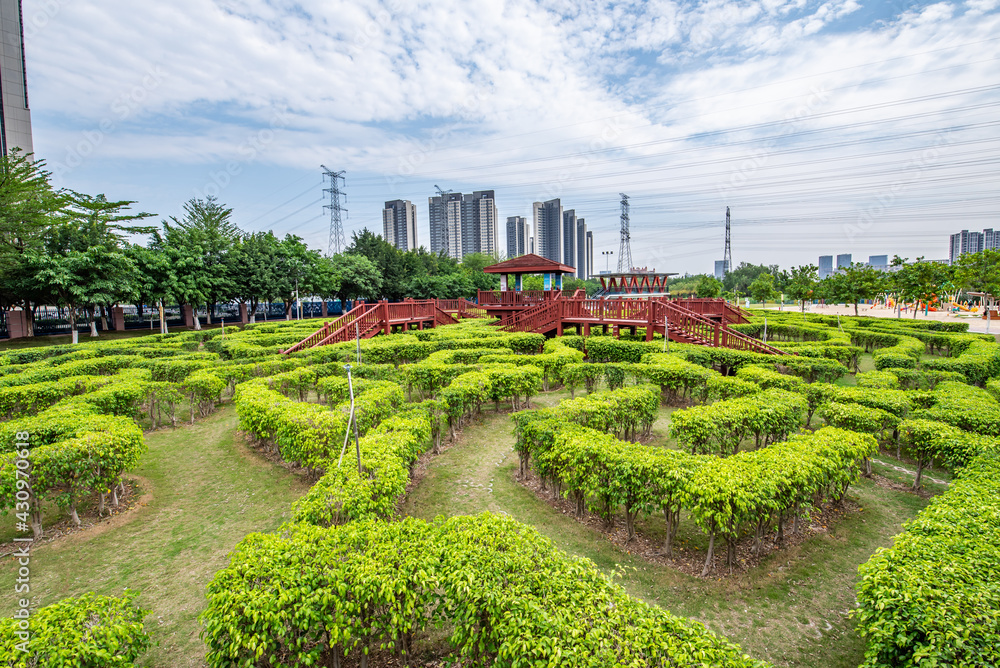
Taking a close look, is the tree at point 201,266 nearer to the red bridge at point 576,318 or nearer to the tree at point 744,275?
the red bridge at point 576,318

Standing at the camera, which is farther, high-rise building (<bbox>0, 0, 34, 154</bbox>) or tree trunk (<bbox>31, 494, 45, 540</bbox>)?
high-rise building (<bbox>0, 0, 34, 154</bbox>)

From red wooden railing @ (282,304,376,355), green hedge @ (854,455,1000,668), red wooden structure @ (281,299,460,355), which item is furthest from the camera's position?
red wooden structure @ (281,299,460,355)

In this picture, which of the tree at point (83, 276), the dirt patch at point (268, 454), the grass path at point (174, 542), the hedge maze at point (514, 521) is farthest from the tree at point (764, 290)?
the tree at point (83, 276)

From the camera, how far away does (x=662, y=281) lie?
39.0 m

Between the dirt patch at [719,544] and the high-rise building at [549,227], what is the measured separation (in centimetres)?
10480

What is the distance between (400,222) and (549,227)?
38251 millimetres

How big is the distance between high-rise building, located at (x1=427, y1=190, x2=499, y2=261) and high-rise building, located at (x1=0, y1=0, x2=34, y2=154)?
75.7 metres

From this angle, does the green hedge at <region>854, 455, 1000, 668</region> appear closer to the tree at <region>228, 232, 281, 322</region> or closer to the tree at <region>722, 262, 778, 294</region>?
the tree at <region>228, 232, 281, 322</region>

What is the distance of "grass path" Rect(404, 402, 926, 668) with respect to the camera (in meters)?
4.77

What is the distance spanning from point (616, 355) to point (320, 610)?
14.6 meters

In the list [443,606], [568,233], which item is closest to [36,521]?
[443,606]

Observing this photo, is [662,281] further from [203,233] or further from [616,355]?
[203,233]

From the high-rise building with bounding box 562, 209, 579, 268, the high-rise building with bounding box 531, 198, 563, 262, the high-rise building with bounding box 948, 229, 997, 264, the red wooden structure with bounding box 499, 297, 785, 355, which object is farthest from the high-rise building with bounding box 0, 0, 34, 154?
the high-rise building with bounding box 948, 229, 997, 264

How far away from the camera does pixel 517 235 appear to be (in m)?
124
